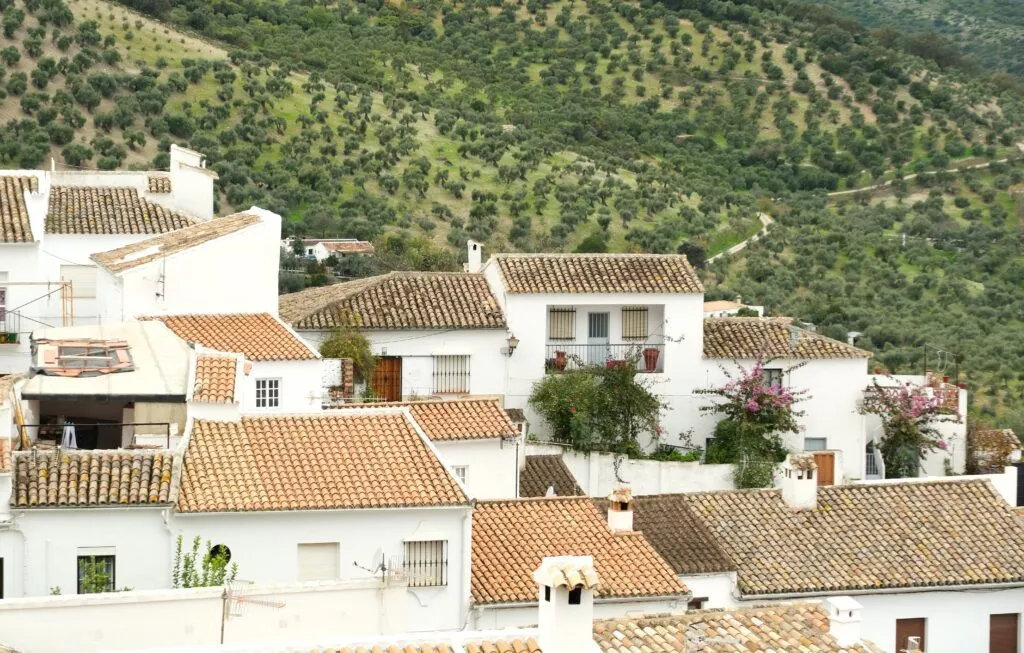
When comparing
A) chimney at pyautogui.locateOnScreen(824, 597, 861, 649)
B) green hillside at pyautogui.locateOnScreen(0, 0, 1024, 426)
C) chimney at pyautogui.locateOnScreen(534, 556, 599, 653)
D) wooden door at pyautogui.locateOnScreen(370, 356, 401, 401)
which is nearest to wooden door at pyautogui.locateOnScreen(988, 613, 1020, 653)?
chimney at pyautogui.locateOnScreen(824, 597, 861, 649)

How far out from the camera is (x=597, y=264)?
4291 cm

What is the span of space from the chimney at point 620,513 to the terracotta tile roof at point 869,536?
268cm

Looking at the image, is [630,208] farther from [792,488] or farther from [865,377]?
[792,488]

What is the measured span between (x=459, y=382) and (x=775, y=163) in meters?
48.7

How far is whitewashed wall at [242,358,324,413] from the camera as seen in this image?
33.8 m

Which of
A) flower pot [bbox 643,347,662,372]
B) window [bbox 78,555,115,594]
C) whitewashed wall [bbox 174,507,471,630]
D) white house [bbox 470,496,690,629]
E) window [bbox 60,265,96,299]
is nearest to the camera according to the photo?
window [bbox 78,555,115,594]

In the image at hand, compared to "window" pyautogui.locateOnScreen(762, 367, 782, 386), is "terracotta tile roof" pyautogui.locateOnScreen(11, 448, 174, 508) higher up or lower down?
lower down

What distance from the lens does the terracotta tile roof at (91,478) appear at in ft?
80.0

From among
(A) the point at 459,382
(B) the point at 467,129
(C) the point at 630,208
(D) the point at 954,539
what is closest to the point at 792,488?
(D) the point at 954,539

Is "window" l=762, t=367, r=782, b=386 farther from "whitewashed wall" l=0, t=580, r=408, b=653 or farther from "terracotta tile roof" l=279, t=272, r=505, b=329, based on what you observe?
"whitewashed wall" l=0, t=580, r=408, b=653

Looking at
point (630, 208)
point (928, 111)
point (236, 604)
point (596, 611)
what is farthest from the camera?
point (928, 111)

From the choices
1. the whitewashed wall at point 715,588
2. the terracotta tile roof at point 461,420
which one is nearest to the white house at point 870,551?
the whitewashed wall at point 715,588

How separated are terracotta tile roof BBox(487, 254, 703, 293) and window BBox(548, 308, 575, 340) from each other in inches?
37.0

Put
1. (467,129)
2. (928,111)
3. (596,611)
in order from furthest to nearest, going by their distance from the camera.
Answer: (928,111) < (467,129) < (596,611)
